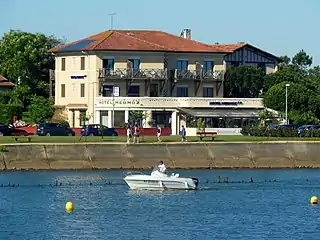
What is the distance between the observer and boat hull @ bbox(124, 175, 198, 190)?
74.1m

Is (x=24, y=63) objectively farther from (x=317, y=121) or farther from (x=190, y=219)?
(x=190, y=219)

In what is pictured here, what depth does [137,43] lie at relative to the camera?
132500mm

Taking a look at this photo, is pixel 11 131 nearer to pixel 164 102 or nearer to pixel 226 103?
pixel 164 102

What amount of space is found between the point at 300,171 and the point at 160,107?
105ft

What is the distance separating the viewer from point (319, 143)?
10169cm

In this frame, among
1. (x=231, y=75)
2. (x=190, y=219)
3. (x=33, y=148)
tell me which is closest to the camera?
(x=190, y=219)

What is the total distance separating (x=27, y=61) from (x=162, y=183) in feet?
264

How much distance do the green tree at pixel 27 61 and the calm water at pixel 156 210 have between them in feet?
203

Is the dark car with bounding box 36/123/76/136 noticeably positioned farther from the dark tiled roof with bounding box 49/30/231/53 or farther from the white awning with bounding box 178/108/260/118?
the dark tiled roof with bounding box 49/30/231/53

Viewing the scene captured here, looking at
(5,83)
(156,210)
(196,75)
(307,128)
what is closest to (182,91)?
(196,75)

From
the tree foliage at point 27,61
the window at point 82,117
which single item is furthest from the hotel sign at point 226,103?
the tree foliage at point 27,61

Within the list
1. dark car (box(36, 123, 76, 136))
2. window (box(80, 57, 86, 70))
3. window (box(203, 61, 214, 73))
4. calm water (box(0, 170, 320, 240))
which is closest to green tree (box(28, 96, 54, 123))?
window (box(80, 57, 86, 70))

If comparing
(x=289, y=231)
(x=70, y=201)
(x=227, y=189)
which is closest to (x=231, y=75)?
(x=227, y=189)

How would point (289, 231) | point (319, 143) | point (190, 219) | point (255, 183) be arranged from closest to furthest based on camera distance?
point (289, 231) < point (190, 219) < point (255, 183) < point (319, 143)
